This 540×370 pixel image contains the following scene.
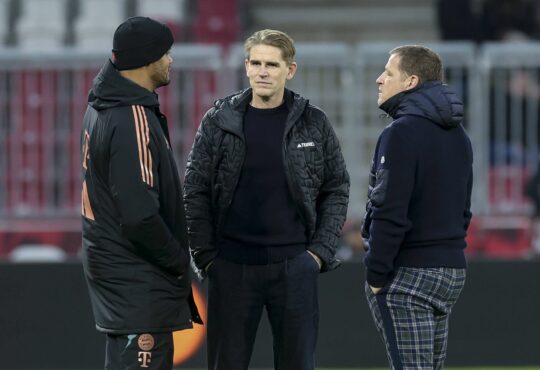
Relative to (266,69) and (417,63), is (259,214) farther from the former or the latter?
(417,63)

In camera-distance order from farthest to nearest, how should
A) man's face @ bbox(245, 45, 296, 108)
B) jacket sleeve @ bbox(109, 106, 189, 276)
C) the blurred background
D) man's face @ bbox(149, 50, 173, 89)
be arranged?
the blurred background < man's face @ bbox(245, 45, 296, 108) < man's face @ bbox(149, 50, 173, 89) < jacket sleeve @ bbox(109, 106, 189, 276)

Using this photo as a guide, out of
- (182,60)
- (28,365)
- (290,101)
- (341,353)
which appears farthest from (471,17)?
(290,101)

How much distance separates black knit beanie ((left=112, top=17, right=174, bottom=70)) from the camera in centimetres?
527

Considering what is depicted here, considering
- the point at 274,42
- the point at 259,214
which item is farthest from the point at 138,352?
the point at 274,42

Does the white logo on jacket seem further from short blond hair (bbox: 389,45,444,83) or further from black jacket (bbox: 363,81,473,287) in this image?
short blond hair (bbox: 389,45,444,83)

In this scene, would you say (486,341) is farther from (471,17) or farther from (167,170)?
(471,17)

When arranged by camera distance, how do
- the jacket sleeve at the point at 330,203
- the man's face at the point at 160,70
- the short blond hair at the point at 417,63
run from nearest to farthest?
the man's face at the point at 160,70 < the short blond hair at the point at 417,63 < the jacket sleeve at the point at 330,203

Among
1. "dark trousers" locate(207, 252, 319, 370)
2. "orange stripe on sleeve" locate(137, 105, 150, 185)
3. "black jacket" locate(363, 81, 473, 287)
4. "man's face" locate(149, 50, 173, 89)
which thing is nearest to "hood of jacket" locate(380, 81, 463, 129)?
"black jacket" locate(363, 81, 473, 287)

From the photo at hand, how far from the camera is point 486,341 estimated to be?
8922 millimetres

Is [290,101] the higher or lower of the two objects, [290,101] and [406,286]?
the higher

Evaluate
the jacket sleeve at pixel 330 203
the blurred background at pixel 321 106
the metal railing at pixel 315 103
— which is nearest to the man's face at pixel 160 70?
the jacket sleeve at pixel 330 203

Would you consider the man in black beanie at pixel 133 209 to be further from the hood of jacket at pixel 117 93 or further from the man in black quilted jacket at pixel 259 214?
the man in black quilted jacket at pixel 259 214

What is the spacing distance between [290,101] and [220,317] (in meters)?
0.98

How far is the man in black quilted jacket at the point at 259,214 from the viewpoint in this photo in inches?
227
